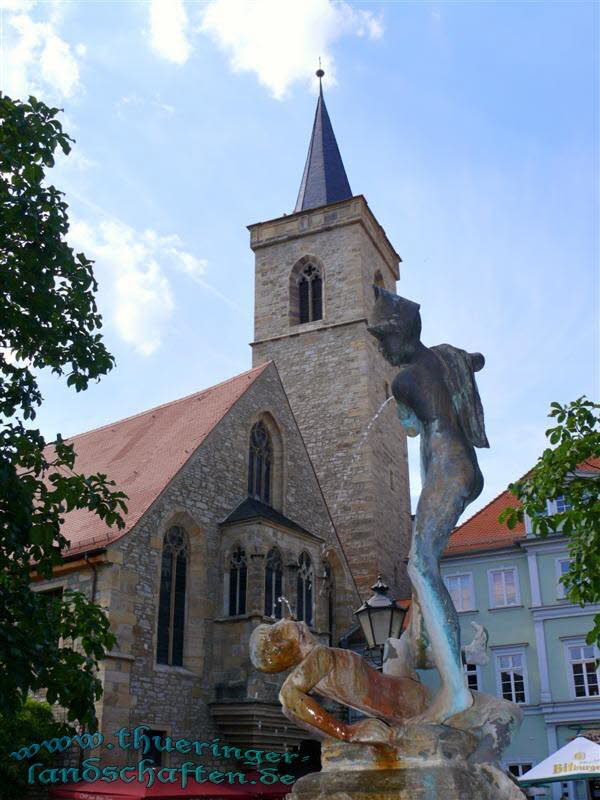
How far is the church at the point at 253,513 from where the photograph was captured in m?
16.2

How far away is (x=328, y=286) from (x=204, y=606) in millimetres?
16187

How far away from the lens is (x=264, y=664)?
13.0ft

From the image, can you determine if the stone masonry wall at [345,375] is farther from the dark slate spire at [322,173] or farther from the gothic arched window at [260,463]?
the gothic arched window at [260,463]

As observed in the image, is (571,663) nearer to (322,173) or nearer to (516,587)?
(516,587)

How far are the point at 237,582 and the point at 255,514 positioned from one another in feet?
4.93

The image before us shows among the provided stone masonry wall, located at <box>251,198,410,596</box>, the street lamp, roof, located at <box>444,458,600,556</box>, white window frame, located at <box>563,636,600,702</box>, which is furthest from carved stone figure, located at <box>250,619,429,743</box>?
stone masonry wall, located at <box>251,198,410,596</box>

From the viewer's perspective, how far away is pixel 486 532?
24.3 m

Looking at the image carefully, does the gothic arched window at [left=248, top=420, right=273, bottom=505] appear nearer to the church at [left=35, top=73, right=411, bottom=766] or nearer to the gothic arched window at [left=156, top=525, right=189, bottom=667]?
the church at [left=35, top=73, right=411, bottom=766]

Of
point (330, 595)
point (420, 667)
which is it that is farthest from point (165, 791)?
point (330, 595)

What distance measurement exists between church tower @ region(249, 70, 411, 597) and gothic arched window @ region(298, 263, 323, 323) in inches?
1.5

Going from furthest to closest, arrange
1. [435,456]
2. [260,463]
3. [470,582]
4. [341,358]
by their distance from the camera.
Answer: [341,358]
[470,582]
[260,463]
[435,456]

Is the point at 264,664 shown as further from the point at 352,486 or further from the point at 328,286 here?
the point at 328,286

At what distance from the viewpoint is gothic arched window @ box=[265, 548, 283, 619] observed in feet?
59.2

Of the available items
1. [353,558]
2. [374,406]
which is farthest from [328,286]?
[353,558]
